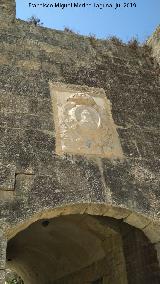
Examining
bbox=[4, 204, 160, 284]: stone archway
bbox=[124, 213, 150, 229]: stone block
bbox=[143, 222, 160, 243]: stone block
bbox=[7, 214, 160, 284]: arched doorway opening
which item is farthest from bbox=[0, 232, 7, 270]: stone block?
bbox=[7, 214, 160, 284]: arched doorway opening

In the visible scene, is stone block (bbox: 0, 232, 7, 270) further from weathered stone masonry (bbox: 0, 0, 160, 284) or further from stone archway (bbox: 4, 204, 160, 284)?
stone archway (bbox: 4, 204, 160, 284)

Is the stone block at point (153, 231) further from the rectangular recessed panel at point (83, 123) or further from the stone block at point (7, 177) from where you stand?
the stone block at point (7, 177)

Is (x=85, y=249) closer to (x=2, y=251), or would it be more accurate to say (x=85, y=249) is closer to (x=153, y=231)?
(x=153, y=231)

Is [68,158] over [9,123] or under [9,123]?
under

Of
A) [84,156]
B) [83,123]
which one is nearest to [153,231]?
[84,156]

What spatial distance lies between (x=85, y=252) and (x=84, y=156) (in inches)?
119

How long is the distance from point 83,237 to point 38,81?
9.98 feet

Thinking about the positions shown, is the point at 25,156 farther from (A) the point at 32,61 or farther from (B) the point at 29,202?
(A) the point at 32,61

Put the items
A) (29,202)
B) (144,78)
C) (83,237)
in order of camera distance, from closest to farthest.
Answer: (29,202), (144,78), (83,237)

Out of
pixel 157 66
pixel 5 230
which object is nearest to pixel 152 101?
pixel 157 66

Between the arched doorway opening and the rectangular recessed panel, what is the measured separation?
5.13ft

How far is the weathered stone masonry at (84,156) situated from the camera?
392cm

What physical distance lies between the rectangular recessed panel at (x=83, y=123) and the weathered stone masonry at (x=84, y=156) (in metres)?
0.05

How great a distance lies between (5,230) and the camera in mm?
3477
